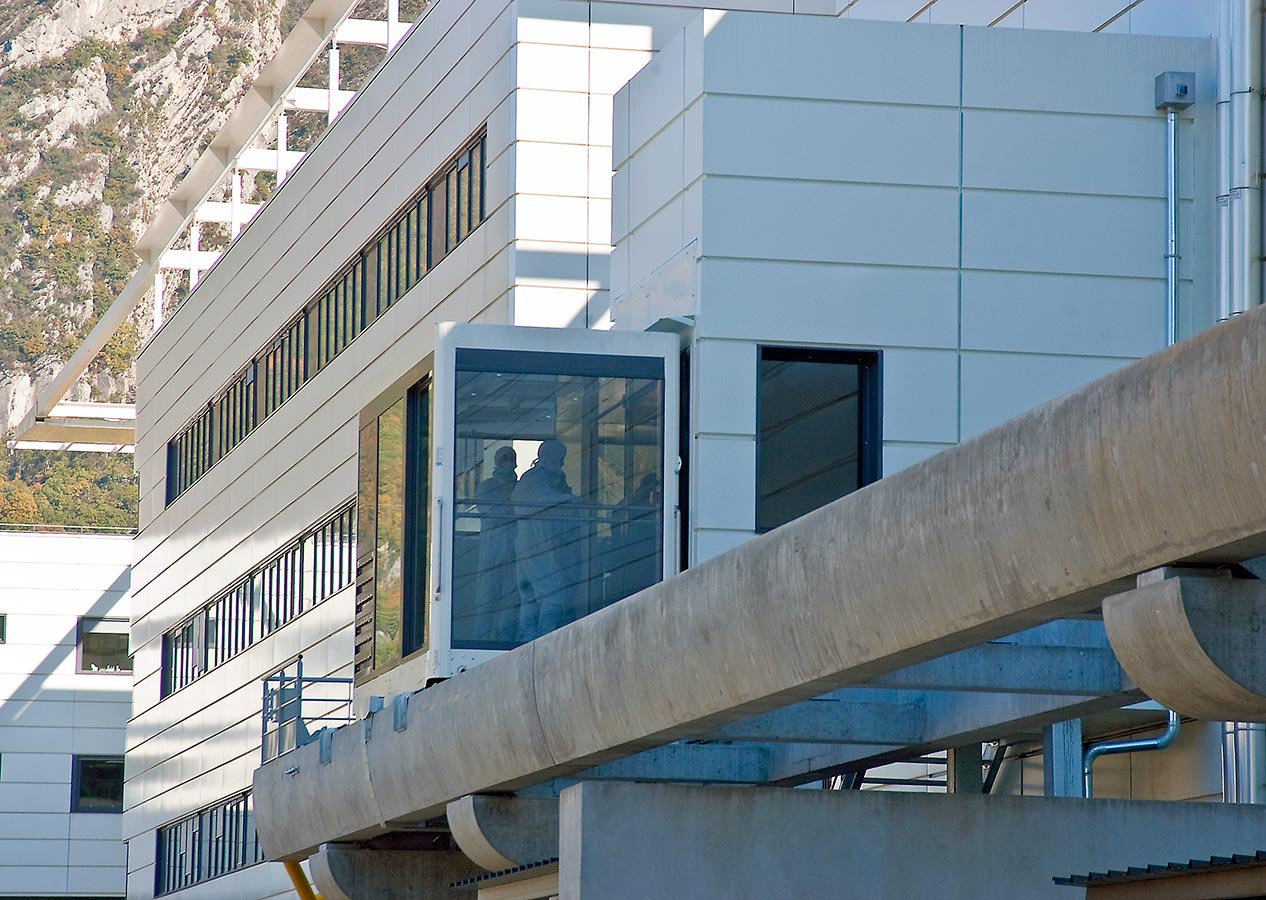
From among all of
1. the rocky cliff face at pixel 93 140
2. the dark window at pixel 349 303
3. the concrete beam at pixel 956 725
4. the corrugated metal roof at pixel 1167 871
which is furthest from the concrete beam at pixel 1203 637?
the rocky cliff face at pixel 93 140

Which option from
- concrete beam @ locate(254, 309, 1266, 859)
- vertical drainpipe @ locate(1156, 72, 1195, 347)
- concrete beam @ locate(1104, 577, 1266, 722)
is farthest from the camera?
vertical drainpipe @ locate(1156, 72, 1195, 347)

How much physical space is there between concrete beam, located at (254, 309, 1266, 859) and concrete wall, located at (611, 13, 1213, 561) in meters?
6.67

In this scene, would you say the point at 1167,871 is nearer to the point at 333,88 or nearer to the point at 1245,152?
the point at 1245,152

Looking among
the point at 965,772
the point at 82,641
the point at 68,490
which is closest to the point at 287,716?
the point at 965,772

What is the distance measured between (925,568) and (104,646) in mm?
57814

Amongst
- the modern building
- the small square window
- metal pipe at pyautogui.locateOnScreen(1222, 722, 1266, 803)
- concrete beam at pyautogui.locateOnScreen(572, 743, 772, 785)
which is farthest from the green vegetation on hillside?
concrete beam at pyautogui.locateOnScreen(572, 743, 772, 785)

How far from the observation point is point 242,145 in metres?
42.8

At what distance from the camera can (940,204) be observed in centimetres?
1806

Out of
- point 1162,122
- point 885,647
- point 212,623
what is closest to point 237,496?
point 212,623

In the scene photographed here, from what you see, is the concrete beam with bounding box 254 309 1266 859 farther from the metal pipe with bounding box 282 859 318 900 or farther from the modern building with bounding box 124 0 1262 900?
the metal pipe with bounding box 282 859 318 900

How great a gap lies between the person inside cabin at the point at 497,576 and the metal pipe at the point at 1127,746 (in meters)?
3.78

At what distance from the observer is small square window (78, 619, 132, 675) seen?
62.5 m

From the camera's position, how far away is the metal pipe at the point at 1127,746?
14570 millimetres

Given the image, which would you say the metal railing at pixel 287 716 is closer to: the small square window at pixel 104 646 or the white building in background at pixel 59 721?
the white building in background at pixel 59 721
